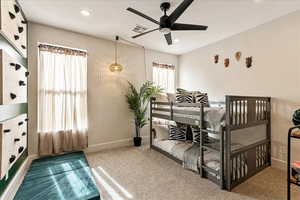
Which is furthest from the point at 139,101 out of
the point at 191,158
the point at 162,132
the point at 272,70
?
the point at 272,70

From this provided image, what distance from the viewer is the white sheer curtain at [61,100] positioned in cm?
294

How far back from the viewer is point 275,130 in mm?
2678

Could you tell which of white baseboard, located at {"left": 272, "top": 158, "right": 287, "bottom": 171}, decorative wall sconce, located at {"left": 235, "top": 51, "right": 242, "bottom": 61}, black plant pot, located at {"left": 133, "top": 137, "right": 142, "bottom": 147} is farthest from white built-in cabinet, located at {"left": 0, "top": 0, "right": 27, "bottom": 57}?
white baseboard, located at {"left": 272, "top": 158, "right": 287, "bottom": 171}

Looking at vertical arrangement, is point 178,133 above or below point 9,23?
below

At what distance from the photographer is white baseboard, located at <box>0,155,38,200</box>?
5.89 ft

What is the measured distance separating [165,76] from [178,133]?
205 centimetres

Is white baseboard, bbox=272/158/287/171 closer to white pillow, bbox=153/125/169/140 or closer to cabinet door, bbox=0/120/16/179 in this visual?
white pillow, bbox=153/125/169/140

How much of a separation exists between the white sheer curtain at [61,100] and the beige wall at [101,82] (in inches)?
5.0

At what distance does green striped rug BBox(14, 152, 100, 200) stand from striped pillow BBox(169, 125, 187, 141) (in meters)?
1.84

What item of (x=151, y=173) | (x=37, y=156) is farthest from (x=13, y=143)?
(x=151, y=173)

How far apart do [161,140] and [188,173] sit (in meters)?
1.09

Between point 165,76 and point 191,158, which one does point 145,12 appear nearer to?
point 165,76

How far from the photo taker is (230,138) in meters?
2.03

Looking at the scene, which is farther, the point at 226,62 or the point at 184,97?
the point at 226,62
